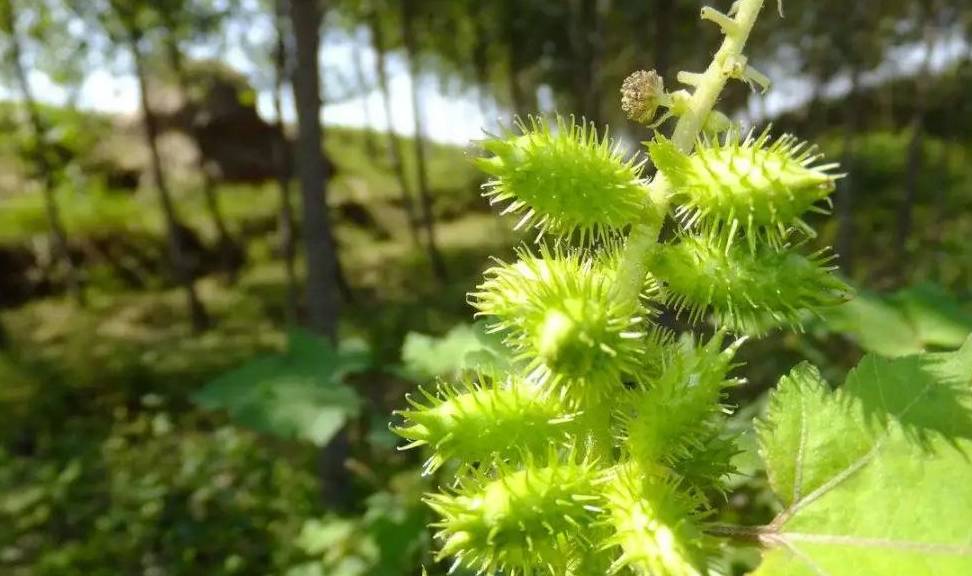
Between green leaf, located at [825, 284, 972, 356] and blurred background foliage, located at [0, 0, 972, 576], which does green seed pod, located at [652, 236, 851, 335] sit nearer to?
Result: blurred background foliage, located at [0, 0, 972, 576]

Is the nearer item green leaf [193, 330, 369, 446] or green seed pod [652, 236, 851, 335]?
green seed pod [652, 236, 851, 335]

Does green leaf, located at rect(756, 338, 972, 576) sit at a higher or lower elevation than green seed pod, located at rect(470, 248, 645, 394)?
lower

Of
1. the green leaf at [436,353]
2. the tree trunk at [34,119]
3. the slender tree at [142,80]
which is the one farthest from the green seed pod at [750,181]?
the tree trunk at [34,119]

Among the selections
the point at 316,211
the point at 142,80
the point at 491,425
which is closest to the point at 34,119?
the point at 142,80

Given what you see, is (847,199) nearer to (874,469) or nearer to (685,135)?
(874,469)

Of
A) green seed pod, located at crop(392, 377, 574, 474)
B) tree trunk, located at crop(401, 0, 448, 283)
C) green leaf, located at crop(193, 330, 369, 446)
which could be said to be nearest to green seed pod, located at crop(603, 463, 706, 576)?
green seed pod, located at crop(392, 377, 574, 474)

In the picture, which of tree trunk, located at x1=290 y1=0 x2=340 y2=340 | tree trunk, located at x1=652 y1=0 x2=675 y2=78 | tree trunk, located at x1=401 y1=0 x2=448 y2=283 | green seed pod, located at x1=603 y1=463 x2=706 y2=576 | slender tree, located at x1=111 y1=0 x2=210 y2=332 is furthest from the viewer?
tree trunk, located at x1=401 y1=0 x2=448 y2=283
